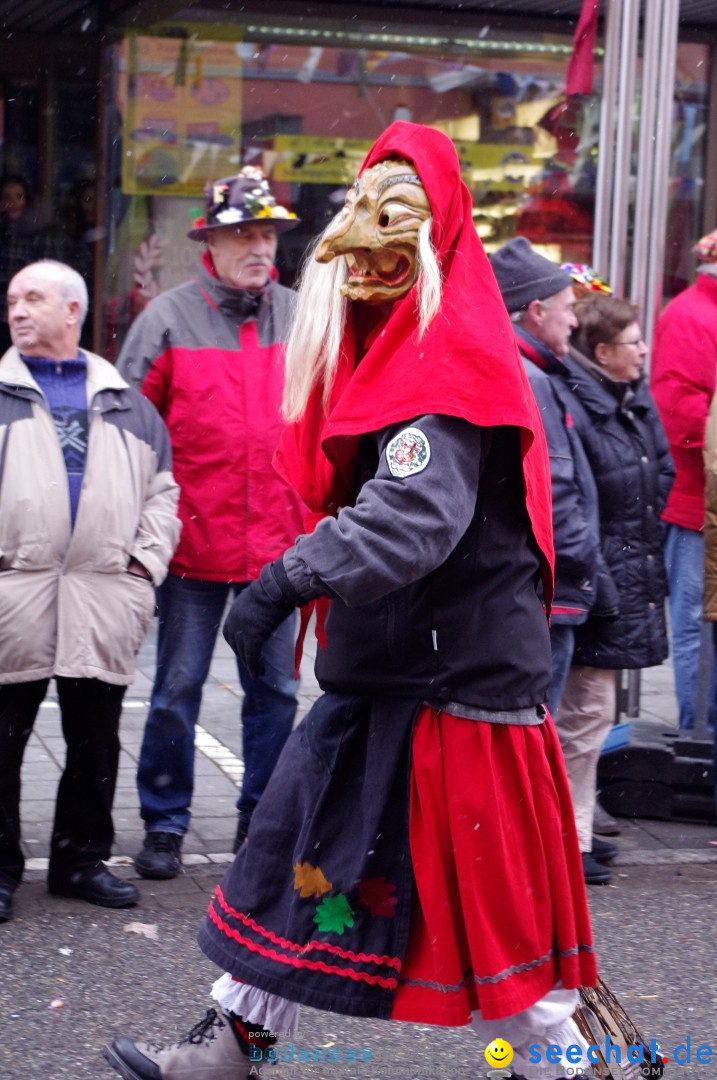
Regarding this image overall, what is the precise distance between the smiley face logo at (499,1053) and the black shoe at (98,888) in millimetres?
1731

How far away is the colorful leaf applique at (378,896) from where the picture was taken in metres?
2.90

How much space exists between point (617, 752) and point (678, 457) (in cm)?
136

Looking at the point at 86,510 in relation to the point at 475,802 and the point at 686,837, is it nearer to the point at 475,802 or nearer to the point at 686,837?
the point at 475,802

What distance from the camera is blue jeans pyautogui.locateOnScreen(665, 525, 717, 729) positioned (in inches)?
251

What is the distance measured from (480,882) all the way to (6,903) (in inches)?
80.2

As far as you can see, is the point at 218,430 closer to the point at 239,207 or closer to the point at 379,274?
the point at 239,207

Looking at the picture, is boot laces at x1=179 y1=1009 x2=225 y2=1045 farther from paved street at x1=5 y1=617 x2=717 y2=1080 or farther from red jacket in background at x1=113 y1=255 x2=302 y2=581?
red jacket in background at x1=113 y1=255 x2=302 y2=581

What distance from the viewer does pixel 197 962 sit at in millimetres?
4254

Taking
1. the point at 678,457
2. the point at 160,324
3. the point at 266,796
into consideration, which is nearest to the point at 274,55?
the point at 678,457

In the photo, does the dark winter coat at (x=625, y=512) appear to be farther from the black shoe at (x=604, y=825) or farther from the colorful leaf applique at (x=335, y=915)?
the colorful leaf applique at (x=335, y=915)

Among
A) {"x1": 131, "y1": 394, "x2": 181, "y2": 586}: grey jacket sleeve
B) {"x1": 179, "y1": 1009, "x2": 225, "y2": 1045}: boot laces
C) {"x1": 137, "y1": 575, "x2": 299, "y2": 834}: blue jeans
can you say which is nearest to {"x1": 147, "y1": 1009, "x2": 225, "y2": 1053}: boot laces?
{"x1": 179, "y1": 1009, "x2": 225, "y2": 1045}: boot laces

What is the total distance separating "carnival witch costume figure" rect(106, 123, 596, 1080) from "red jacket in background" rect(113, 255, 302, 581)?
188 cm

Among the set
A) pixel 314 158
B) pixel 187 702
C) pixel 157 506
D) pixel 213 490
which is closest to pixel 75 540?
pixel 157 506

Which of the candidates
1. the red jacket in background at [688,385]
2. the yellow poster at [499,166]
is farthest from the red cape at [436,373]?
the yellow poster at [499,166]
